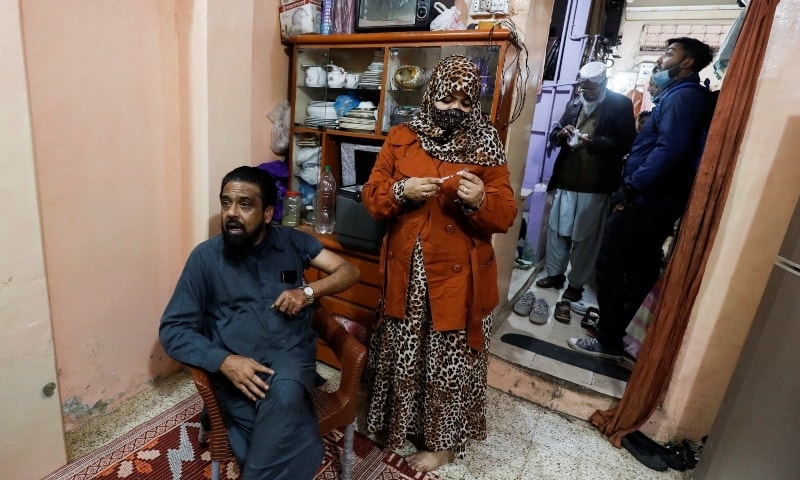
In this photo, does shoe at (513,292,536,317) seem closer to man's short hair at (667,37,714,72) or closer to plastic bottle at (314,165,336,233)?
plastic bottle at (314,165,336,233)

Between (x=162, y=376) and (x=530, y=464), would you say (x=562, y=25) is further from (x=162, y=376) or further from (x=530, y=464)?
(x=162, y=376)

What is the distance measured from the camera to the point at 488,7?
6.05 feet

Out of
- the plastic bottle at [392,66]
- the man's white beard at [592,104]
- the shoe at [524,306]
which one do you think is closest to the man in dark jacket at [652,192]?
the shoe at [524,306]

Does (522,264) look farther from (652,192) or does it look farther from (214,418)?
(214,418)

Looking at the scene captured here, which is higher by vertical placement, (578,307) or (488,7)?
(488,7)

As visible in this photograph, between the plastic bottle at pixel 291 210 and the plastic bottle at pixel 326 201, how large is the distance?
0.41ft

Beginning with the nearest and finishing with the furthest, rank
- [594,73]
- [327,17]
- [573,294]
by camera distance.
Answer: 1. [327,17]
2. [594,73]
3. [573,294]

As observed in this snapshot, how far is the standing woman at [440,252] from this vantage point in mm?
1390

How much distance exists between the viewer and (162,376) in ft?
6.79

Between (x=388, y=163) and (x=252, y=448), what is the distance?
3.42 feet

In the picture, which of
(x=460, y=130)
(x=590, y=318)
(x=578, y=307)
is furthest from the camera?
(x=578, y=307)

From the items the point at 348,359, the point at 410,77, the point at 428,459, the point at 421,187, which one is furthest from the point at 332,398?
the point at 410,77

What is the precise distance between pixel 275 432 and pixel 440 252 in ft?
2.54

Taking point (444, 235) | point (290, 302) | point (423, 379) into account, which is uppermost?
point (444, 235)
